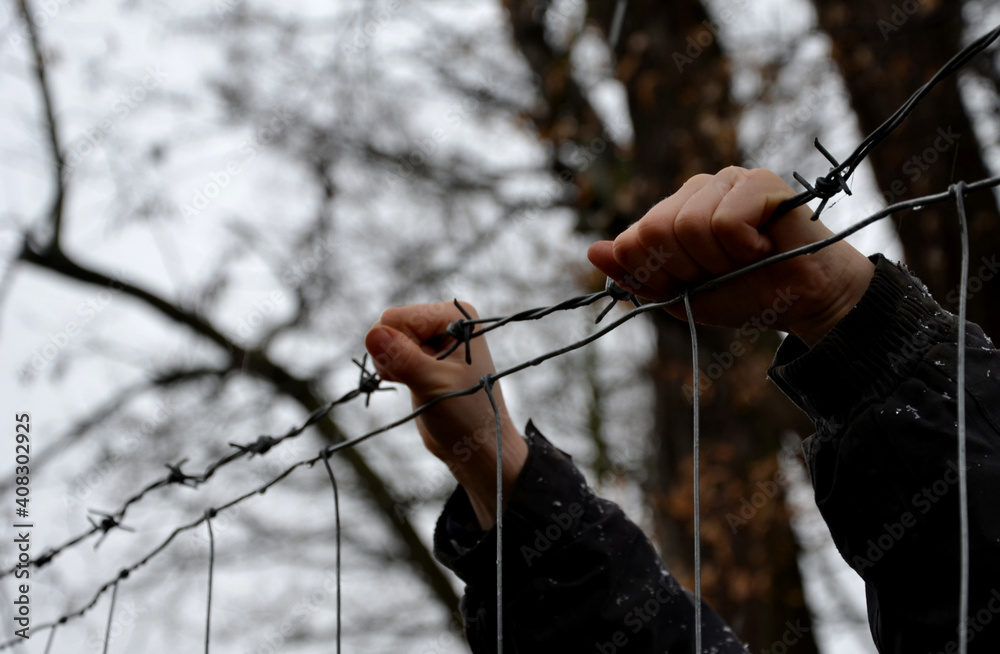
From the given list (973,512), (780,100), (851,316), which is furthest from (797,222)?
(780,100)

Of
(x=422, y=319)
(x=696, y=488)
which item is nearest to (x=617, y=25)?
(x=422, y=319)

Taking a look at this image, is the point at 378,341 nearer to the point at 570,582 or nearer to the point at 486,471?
the point at 486,471

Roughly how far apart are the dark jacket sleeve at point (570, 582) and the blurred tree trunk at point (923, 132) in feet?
6.65

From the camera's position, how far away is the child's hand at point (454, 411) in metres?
1.33

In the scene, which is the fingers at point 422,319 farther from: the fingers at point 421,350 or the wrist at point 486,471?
the wrist at point 486,471

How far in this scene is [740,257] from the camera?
2.92ft

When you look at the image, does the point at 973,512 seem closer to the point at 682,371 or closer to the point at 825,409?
the point at 825,409

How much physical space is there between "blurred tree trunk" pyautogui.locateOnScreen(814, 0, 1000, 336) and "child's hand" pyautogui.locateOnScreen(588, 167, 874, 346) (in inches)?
85.1

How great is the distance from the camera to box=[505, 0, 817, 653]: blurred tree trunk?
12.7ft

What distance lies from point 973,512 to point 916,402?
13 centimetres

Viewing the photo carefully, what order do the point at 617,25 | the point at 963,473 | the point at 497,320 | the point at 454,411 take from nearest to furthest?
the point at 963,473 → the point at 497,320 → the point at 454,411 → the point at 617,25

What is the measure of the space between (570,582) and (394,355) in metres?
0.46

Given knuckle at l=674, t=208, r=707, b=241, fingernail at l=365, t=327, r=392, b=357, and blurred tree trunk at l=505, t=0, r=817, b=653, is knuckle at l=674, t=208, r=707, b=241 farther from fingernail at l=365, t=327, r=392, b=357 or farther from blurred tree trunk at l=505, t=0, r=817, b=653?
blurred tree trunk at l=505, t=0, r=817, b=653

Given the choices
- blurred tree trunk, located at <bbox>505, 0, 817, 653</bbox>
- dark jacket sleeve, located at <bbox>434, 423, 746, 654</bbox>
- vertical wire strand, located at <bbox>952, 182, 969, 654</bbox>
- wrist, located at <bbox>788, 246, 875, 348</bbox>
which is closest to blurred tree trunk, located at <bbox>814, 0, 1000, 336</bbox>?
blurred tree trunk, located at <bbox>505, 0, 817, 653</bbox>
